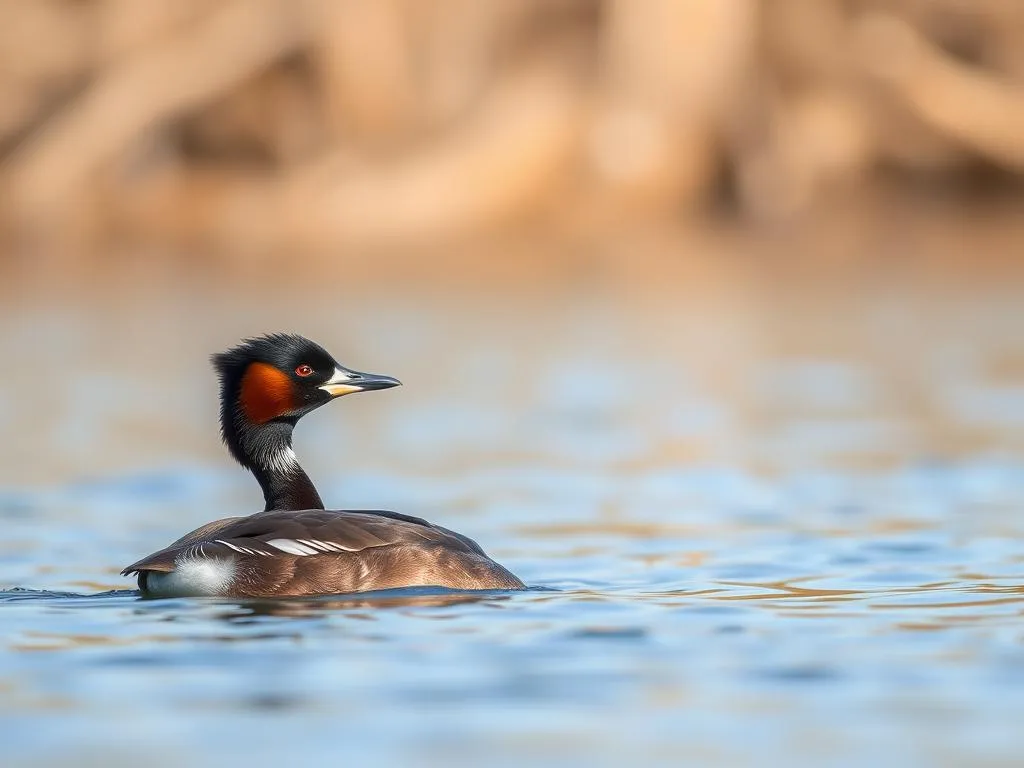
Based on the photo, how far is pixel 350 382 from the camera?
9.52 meters

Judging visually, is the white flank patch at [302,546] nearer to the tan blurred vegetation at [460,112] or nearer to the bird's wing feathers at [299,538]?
the bird's wing feathers at [299,538]

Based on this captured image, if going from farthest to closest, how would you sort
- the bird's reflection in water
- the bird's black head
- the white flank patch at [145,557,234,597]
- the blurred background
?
the bird's black head, the white flank patch at [145,557,234,597], the bird's reflection in water, the blurred background

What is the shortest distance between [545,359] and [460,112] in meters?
13.7

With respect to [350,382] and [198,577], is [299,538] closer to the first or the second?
[198,577]

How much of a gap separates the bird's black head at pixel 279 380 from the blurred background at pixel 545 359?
0.92 m

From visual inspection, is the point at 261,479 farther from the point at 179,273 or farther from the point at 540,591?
the point at 179,273

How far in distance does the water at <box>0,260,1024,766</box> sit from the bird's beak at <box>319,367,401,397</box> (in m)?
0.94

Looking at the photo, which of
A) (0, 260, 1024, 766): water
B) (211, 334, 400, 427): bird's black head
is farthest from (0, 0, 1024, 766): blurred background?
(211, 334, 400, 427): bird's black head

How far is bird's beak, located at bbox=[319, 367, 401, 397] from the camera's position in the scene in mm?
9484

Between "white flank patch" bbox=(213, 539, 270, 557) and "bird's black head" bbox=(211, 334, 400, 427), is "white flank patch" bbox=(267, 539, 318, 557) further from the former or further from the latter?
"bird's black head" bbox=(211, 334, 400, 427)

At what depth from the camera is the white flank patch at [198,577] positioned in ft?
26.6

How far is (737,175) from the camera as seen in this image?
3083 cm

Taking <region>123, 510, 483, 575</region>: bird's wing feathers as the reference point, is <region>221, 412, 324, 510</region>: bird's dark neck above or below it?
above

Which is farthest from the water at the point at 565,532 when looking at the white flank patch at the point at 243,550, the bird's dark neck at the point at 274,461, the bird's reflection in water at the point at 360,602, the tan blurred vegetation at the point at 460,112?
the tan blurred vegetation at the point at 460,112
